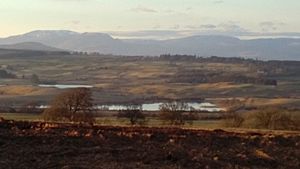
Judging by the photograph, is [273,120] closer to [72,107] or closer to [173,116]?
[173,116]

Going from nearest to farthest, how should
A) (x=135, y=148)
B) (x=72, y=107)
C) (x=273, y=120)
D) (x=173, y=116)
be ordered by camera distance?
(x=135, y=148) → (x=273, y=120) → (x=72, y=107) → (x=173, y=116)

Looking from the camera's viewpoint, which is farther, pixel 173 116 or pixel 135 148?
pixel 173 116

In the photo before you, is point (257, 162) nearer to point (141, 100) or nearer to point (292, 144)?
point (292, 144)

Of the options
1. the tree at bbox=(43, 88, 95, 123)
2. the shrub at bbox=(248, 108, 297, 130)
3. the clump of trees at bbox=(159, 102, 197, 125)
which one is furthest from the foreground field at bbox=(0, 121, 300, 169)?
the clump of trees at bbox=(159, 102, 197, 125)

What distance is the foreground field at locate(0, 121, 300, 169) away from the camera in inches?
808

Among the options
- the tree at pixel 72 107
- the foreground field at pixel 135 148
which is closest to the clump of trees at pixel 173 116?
the tree at pixel 72 107

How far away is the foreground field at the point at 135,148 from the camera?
20.5 m

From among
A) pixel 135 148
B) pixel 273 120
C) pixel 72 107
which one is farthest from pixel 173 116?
pixel 135 148

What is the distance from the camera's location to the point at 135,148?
22.6 metres

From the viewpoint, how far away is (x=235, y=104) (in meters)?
166

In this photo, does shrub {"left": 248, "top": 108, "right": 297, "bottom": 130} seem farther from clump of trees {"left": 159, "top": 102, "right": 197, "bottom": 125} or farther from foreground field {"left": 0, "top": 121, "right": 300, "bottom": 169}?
foreground field {"left": 0, "top": 121, "right": 300, "bottom": 169}

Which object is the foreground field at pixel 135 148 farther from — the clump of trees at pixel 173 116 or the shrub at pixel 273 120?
the clump of trees at pixel 173 116

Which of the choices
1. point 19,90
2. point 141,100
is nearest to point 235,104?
point 141,100

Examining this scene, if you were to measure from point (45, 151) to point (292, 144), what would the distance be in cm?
1071
